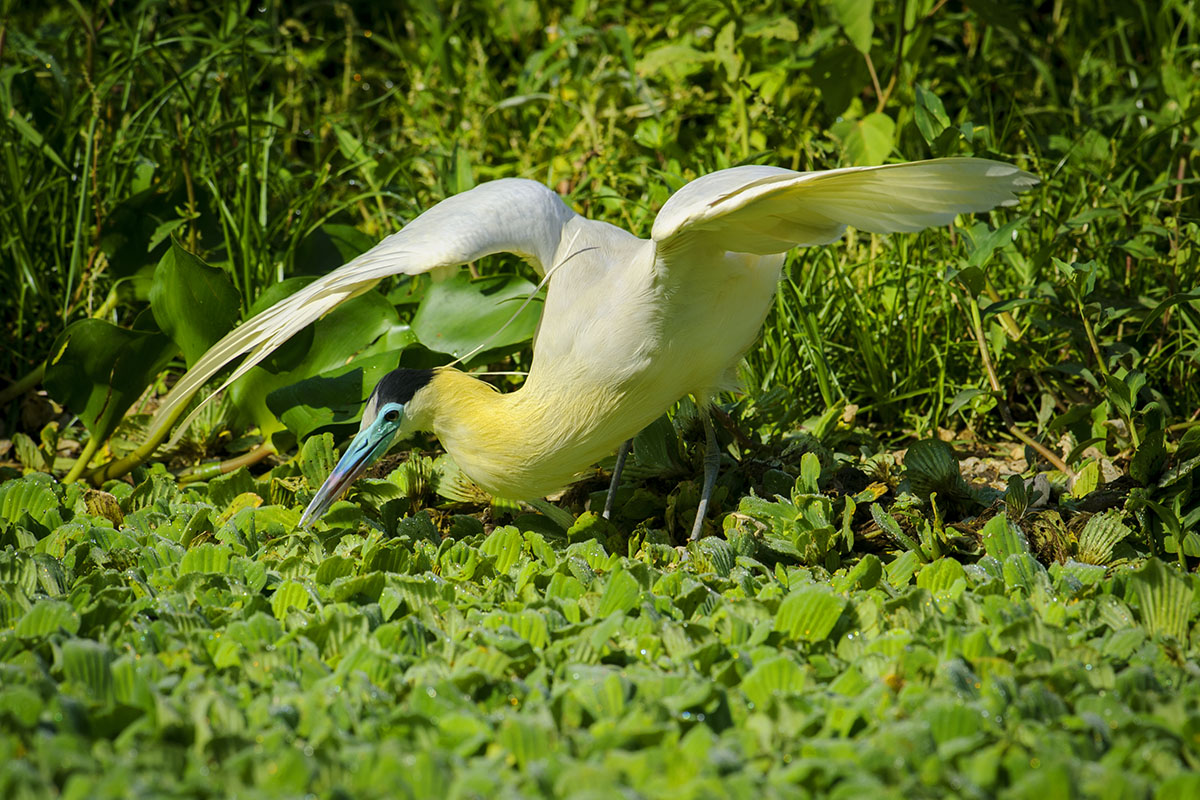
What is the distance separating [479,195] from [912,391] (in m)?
1.50

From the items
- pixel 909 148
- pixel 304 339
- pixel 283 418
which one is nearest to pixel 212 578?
pixel 283 418

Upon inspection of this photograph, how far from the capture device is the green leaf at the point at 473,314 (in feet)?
10.7

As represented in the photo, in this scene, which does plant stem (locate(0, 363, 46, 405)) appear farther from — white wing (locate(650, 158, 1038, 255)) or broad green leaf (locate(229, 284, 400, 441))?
white wing (locate(650, 158, 1038, 255))

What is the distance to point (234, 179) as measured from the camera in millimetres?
4086

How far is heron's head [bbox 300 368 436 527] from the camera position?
2.71 m

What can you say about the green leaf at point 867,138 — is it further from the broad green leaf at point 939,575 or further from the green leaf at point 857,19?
the broad green leaf at point 939,575

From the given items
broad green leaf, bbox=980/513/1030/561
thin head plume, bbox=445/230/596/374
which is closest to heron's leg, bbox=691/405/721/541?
thin head plume, bbox=445/230/596/374

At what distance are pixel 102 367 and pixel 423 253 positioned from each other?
1089mm

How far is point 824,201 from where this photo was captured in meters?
2.30

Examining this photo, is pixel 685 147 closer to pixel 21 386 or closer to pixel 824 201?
pixel 824 201

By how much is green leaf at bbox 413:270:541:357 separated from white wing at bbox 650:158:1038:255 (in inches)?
35.1

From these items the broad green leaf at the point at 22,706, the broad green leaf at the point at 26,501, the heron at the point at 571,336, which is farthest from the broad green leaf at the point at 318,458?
the broad green leaf at the point at 22,706

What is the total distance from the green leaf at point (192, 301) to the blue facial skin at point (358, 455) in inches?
26.2

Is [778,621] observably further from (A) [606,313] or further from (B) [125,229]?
(B) [125,229]
